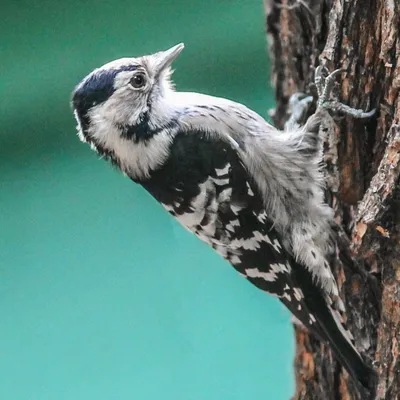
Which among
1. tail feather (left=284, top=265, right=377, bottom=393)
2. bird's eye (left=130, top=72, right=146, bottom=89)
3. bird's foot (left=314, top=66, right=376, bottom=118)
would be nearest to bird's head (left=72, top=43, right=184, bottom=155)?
bird's eye (left=130, top=72, right=146, bottom=89)

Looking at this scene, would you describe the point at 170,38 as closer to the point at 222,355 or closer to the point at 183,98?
the point at 183,98

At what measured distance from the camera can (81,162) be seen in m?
2.32

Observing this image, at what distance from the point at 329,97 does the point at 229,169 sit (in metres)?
0.27

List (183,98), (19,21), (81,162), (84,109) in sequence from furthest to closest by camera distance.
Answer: (81,162) → (19,21) → (183,98) → (84,109)

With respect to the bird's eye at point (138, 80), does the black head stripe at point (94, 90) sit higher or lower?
lower

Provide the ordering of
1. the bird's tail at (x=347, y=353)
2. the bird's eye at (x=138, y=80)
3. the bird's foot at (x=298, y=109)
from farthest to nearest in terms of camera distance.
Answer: the bird's foot at (x=298, y=109)
the bird's eye at (x=138, y=80)
the bird's tail at (x=347, y=353)

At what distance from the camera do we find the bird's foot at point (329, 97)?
1.22 meters

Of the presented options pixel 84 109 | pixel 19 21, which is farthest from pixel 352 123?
pixel 19 21

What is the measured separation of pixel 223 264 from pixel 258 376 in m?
0.46

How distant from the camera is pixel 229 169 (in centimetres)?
137

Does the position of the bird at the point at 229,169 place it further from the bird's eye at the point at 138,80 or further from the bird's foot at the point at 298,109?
the bird's foot at the point at 298,109

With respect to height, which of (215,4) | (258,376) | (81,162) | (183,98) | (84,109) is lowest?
(258,376)

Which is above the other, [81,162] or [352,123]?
[81,162]

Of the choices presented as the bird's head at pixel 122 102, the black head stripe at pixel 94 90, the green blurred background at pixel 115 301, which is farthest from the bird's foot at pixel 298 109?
the green blurred background at pixel 115 301
